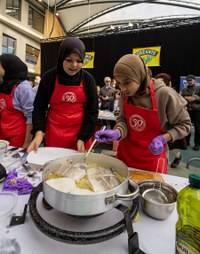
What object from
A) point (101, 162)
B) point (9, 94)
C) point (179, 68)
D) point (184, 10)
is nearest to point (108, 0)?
point (184, 10)

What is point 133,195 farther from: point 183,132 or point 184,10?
point 184,10

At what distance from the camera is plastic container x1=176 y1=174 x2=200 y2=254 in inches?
13.1

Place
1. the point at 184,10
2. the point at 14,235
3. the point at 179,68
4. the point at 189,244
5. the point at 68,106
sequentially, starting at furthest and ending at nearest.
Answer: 1. the point at 184,10
2. the point at 179,68
3. the point at 68,106
4. the point at 14,235
5. the point at 189,244

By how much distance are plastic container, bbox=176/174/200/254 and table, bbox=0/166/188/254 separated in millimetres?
97

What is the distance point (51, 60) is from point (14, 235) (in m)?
9.02

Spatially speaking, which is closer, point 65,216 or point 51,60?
point 65,216

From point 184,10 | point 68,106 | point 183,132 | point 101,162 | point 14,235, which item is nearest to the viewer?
point 14,235

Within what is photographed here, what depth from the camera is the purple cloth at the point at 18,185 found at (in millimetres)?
631

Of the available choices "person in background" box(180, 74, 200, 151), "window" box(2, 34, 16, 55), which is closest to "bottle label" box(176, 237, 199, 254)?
"person in background" box(180, 74, 200, 151)

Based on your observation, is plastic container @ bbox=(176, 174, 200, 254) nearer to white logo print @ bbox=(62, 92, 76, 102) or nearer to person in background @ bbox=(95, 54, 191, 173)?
person in background @ bbox=(95, 54, 191, 173)

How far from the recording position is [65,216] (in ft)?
1.65

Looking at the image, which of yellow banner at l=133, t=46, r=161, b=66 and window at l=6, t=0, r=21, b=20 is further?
window at l=6, t=0, r=21, b=20

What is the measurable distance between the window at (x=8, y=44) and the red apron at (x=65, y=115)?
9.29 meters

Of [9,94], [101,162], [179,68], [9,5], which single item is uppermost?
[9,5]
